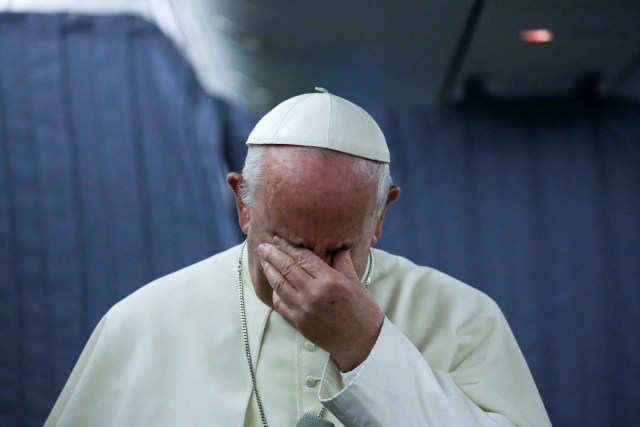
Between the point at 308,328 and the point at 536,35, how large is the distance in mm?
2365

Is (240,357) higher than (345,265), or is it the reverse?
(345,265)

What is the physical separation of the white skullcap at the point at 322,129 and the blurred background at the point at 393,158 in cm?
150

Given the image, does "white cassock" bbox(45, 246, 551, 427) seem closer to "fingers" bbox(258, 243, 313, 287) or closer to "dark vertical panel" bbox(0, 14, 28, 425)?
"fingers" bbox(258, 243, 313, 287)

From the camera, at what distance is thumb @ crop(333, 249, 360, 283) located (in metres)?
2.66

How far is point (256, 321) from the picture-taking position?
3.08 m

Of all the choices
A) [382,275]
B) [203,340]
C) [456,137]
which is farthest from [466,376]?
[456,137]

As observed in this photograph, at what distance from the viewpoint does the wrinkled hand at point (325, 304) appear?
2553 millimetres

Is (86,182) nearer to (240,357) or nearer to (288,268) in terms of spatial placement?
(240,357)

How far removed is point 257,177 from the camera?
2.78 meters

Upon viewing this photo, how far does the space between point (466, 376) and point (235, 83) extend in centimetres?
248

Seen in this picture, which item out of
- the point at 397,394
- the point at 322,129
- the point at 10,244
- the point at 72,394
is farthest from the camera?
the point at 10,244

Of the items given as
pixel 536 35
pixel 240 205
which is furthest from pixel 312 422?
pixel 536 35

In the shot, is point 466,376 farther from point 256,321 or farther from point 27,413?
point 27,413

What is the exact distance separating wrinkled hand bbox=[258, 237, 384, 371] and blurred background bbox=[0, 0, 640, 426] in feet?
5.98
